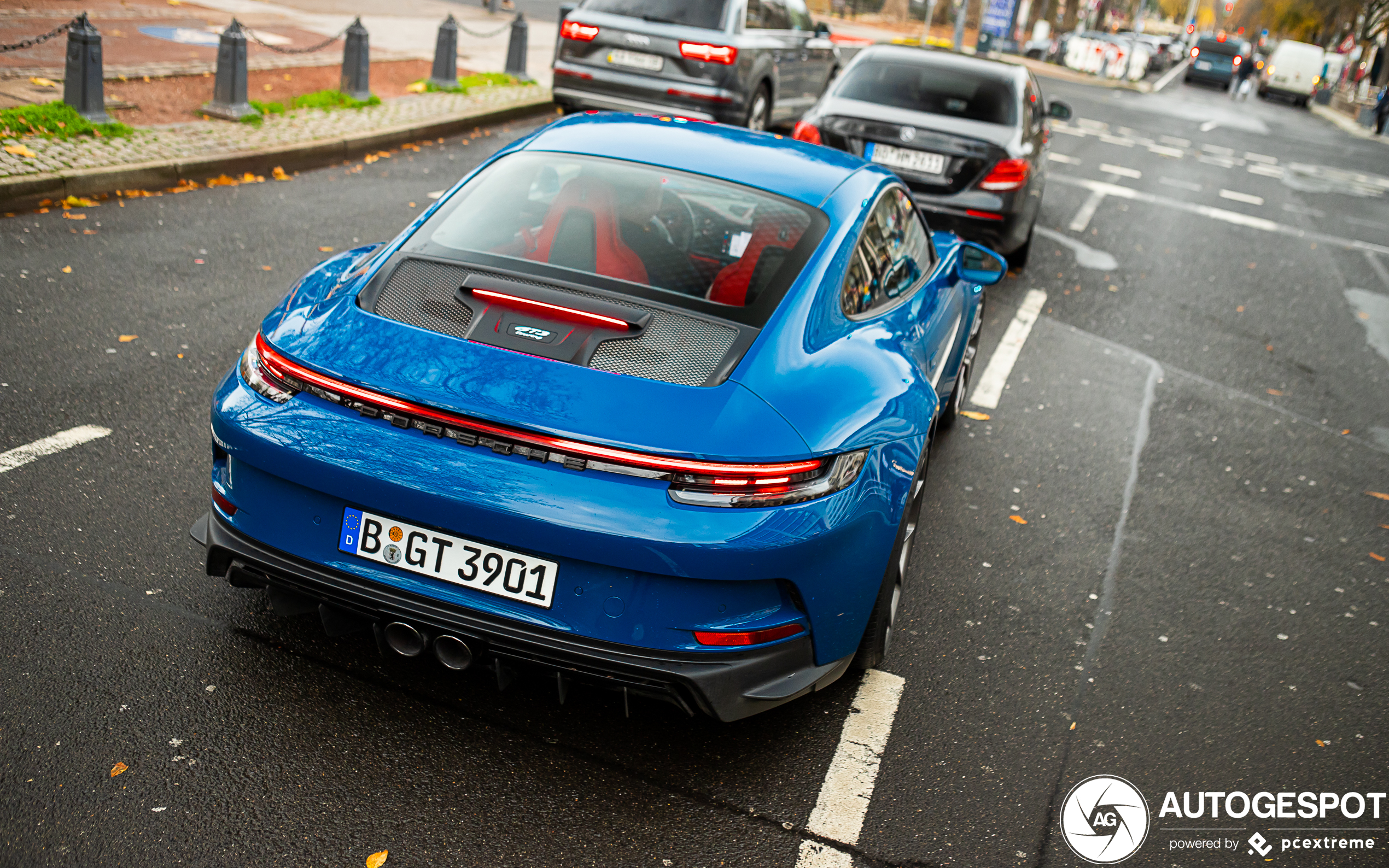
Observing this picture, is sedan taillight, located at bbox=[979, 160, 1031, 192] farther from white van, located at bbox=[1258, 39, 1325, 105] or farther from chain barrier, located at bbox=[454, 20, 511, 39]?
white van, located at bbox=[1258, 39, 1325, 105]

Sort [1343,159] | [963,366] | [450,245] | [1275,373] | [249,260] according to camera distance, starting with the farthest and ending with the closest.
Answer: [1343,159], [1275,373], [249,260], [963,366], [450,245]

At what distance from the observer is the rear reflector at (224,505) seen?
2.87 meters

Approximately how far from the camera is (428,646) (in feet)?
8.89

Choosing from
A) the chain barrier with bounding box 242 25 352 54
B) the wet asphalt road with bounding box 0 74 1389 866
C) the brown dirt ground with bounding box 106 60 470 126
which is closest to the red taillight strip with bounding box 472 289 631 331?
the wet asphalt road with bounding box 0 74 1389 866

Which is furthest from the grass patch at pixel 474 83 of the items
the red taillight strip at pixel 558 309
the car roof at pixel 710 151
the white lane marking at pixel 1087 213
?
the red taillight strip at pixel 558 309

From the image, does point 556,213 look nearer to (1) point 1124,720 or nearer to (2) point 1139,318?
(1) point 1124,720

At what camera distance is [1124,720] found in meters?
3.59

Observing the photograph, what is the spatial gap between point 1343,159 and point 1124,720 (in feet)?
85.5

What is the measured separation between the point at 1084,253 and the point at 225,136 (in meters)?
7.86

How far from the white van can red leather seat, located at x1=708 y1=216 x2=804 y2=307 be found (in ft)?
181

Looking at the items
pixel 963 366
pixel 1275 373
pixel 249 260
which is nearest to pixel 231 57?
pixel 249 260

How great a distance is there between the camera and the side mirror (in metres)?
5.04

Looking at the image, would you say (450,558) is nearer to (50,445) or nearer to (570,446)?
(570,446)

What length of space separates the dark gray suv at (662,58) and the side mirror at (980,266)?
23.2 feet
